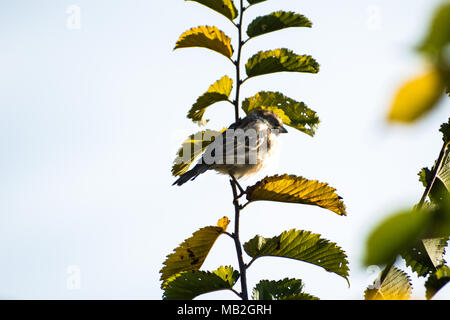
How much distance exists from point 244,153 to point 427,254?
11.4 ft

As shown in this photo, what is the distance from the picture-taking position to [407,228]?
1.84 ft

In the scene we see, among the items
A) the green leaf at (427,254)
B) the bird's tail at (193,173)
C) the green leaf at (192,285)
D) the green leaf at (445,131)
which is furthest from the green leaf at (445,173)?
the bird's tail at (193,173)

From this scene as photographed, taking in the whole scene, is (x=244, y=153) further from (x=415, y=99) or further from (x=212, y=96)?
(x=415, y=99)

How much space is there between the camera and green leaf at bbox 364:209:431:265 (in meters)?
0.55

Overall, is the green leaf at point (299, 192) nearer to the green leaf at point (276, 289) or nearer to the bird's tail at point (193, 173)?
the green leaf at point (276, 289)

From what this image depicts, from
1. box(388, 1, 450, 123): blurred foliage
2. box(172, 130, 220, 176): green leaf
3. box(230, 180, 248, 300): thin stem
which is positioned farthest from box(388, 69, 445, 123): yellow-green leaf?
box(172, 130, 220, 176): green leaf

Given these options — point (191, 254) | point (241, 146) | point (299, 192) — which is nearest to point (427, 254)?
→ point (299, 192)

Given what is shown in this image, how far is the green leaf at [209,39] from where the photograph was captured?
2.56m

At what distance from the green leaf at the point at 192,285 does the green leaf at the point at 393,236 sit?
1.64m

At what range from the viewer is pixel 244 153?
4.73 metres

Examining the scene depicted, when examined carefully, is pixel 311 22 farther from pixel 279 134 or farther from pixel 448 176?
pixel 279 134
